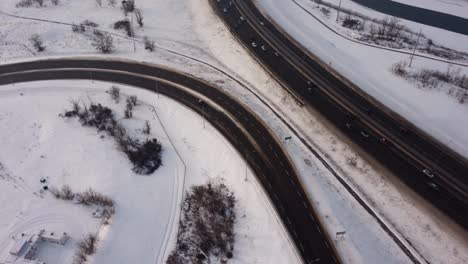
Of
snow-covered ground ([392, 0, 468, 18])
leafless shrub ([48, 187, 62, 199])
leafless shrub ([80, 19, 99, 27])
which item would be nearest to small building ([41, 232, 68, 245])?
leafless shrub ([48, 187, 62, 199])

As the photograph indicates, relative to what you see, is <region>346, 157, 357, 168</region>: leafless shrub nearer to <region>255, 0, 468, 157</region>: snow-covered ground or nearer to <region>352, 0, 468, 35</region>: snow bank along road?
<region>255, 0, 468, 157</region>: snow-covered ground

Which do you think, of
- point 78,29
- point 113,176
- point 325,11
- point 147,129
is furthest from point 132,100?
point 325,11

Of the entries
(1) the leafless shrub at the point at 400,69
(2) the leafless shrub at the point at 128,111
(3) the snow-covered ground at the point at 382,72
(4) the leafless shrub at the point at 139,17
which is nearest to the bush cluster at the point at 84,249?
(2) the leafless shrub at the point at 128,111

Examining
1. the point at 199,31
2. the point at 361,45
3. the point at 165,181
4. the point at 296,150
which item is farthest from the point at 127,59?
the point at 361,45

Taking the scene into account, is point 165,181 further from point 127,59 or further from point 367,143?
point 127,59

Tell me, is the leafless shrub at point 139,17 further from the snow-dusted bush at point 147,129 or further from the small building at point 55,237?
the small building at point 55,237

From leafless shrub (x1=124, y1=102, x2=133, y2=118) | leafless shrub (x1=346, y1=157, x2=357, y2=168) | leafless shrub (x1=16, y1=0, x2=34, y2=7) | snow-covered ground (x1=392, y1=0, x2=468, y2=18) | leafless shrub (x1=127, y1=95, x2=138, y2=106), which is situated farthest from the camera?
snow-covered ground (x1=392, y1=0, x2=468, y2=18)

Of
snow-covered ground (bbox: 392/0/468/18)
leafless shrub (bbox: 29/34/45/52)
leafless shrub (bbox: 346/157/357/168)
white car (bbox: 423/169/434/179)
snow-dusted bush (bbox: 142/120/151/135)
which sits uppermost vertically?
snow-covered ground (bbox: 392/0/468/18)
